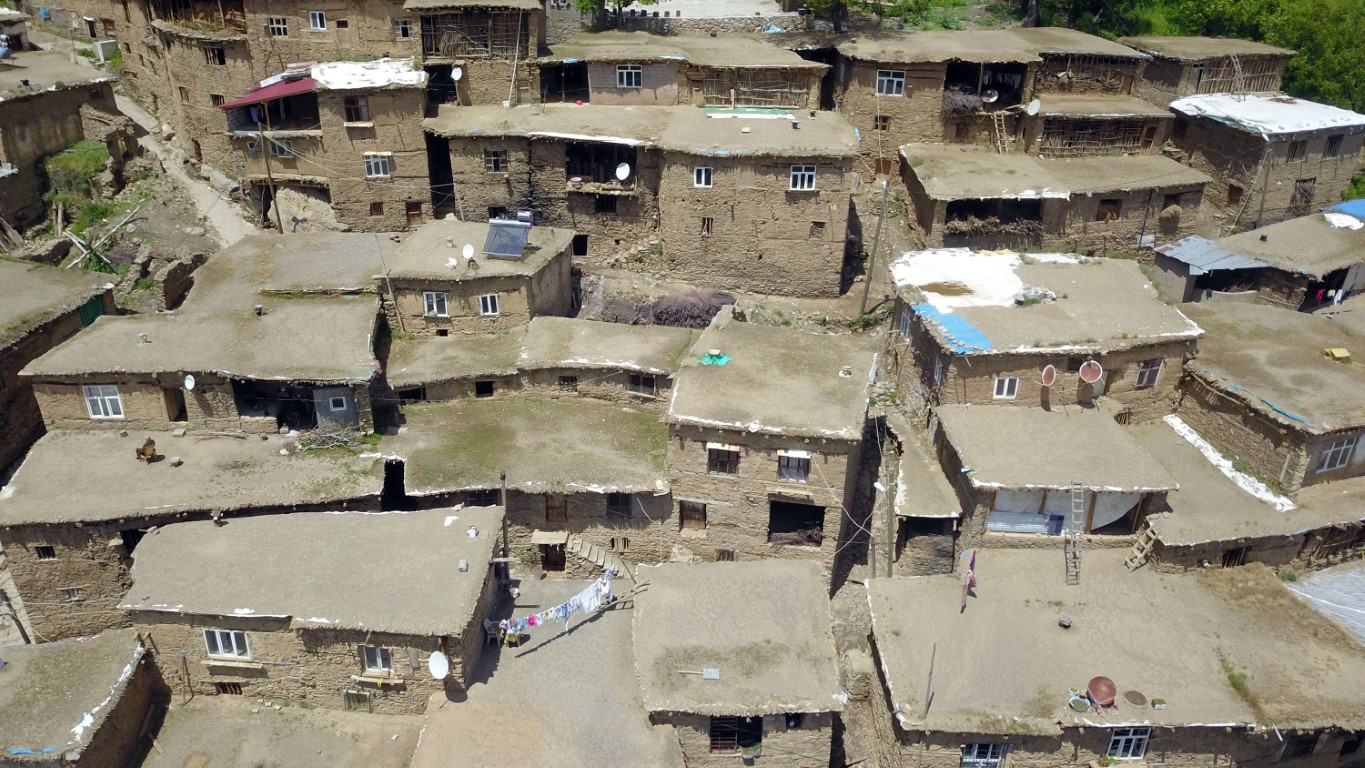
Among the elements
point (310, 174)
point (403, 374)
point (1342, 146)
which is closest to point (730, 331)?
point (403, 374)

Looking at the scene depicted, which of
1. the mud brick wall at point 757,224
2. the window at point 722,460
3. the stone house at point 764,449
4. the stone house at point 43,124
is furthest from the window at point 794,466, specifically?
the stone house at point 43,124

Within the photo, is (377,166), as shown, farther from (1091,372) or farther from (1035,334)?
(1091,372)

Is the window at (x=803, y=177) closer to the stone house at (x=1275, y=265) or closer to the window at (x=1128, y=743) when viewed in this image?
the stone house at (x=1275, y=265)

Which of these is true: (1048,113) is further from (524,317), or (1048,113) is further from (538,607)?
(538,607)

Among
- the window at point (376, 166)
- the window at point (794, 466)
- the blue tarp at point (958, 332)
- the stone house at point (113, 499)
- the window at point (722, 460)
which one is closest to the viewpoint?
the stone house at point (113, 499)

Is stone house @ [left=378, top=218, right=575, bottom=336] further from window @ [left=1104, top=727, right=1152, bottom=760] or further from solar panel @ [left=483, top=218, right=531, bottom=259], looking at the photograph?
window @ [left=1104, top=727, right=1152, bottom=760]

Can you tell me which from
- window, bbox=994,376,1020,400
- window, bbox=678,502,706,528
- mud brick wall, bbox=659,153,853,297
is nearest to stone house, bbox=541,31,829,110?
mud brick wall, bbox=659,153,853,297
